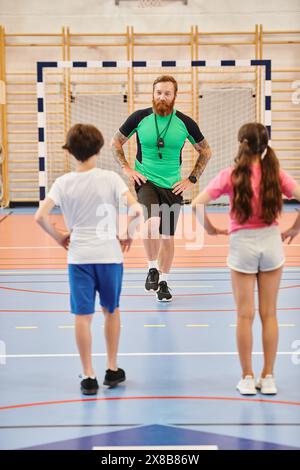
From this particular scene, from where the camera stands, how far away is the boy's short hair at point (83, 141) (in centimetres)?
414

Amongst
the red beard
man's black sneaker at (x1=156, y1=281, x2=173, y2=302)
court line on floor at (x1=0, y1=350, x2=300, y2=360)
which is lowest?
court line on floor at (x1=0, y1=350, x2=300, y2=360)

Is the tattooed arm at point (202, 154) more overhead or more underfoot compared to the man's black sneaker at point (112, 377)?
more overhead

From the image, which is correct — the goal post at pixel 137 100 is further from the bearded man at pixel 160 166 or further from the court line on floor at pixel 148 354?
the court line on floor at pixel 148 354

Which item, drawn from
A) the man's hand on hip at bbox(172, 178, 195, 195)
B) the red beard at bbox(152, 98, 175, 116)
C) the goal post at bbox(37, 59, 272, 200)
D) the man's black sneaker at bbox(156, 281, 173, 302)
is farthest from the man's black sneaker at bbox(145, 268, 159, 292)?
the goal post at bbox(37, 59, 272, 200)

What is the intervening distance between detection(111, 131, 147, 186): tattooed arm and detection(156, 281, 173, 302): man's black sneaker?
0.99 metres

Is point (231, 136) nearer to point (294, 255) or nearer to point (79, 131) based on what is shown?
point (294, 255)

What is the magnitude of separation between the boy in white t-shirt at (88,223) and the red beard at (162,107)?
2.41 meters

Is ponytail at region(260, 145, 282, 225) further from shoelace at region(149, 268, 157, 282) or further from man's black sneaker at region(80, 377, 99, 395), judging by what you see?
shoelace at region(149, 268, 157, 282)

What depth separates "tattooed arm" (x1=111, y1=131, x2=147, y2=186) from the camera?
266 inches

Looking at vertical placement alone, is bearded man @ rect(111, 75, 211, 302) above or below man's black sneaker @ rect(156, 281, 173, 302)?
above

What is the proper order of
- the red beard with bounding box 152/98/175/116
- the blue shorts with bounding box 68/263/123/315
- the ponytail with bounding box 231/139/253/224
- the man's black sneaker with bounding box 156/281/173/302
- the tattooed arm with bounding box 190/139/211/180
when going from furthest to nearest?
the tattooed arm with bounding box 190/139/211/180
the man's black sneaker with bounding box 156/281/173/302
the red beard with bounding box 152/98/175/116
the blue shorts with bounding box 68/263/123/315
the ponytail with bounding box 231/139/253/224

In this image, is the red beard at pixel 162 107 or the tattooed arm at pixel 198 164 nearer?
the red beard at pixel 162 107

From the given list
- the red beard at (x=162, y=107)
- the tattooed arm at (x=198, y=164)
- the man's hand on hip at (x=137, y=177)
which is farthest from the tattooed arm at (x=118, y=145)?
the tattooed arm at (x=198, y=164)

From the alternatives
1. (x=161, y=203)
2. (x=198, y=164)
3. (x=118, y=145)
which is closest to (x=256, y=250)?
(x=161, y=203)
